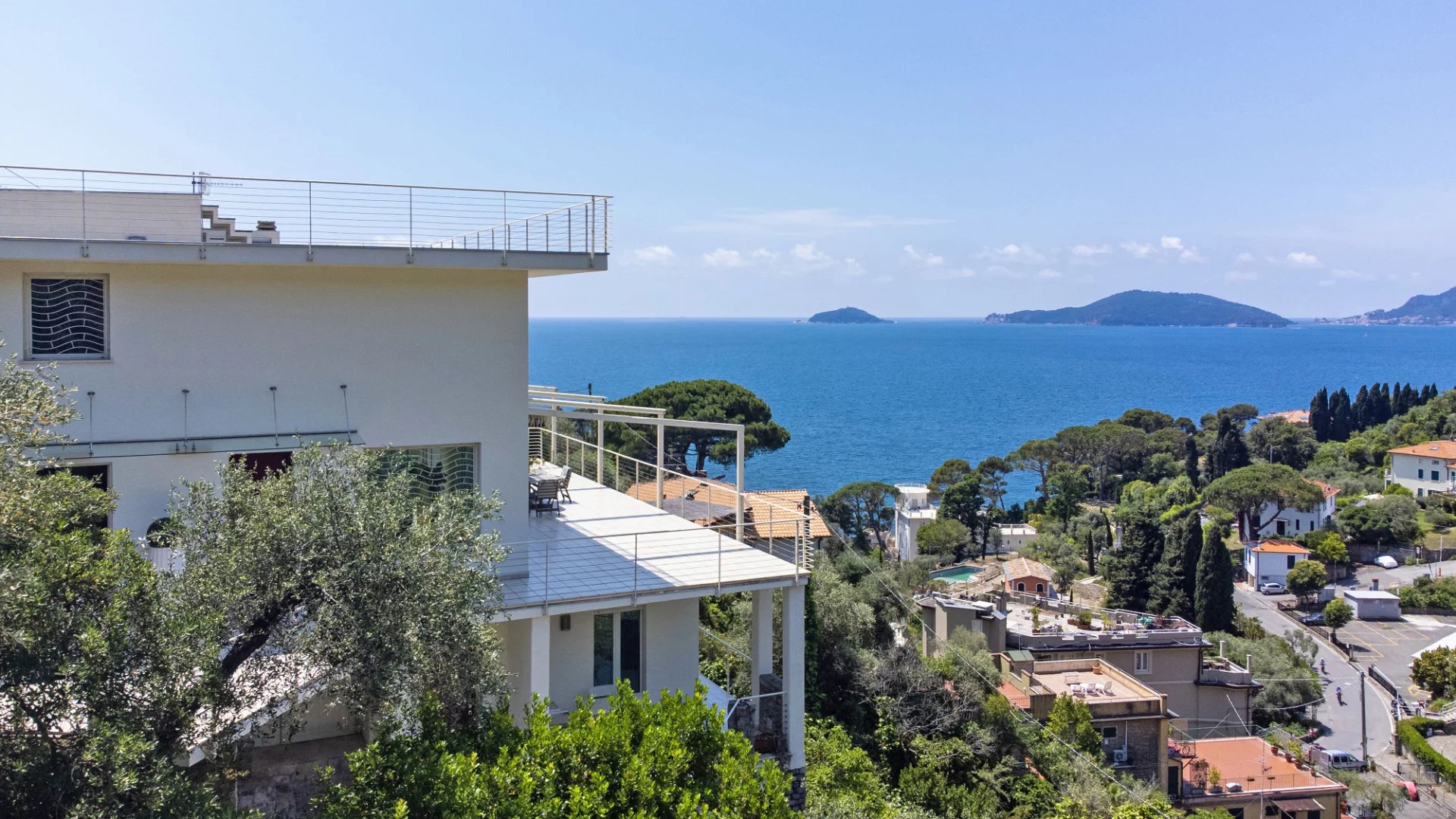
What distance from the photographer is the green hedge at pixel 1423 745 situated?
35562mm

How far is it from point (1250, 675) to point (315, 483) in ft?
129

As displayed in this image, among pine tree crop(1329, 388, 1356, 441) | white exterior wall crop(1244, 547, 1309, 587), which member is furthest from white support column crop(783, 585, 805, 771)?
pine tree crop(1329, 388, 1356, 441)

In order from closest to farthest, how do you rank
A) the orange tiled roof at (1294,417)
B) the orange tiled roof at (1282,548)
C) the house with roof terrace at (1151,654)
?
1. the house with roof terrace at (1151,654)
2. the orange tiled roof at (1282,548)
3. the orange tiled roof at (1294,417)

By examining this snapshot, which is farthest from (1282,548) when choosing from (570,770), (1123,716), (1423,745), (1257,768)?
(570,770)

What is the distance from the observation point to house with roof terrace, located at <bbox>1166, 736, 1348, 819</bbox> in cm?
2848

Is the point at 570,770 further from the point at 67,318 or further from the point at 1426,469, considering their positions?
the point at 1426,469

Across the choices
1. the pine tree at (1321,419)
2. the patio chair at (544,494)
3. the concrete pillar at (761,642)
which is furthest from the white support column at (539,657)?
the pine tree at (1321,419)

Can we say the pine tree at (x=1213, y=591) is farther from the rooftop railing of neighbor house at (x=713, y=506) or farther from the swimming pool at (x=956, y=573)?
the rooftop railing of neighbor house at (x=713, y=506)

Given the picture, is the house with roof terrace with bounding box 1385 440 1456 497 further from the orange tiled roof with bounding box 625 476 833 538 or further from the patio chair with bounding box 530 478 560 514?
the patio chair with bounding box 530 478 560 514

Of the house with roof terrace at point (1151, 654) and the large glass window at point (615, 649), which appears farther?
the house with roof terrace at point (1151, 654)

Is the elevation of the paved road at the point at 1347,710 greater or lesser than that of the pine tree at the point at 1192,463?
lesser

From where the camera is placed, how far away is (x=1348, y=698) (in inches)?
1695

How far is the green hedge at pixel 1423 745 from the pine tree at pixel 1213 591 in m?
8.17

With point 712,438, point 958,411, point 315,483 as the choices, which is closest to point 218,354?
point 315,483
